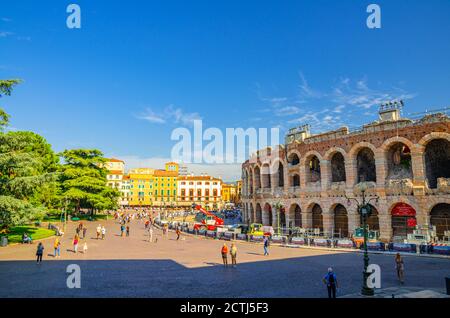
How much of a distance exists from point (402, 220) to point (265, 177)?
2041 centimetres

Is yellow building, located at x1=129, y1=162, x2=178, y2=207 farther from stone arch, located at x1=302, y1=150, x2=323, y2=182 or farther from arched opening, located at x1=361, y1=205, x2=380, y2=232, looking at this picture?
arched opening, located at x1=361, y1=205, x2=380, y2=232

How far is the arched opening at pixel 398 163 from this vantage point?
30078 millimetres

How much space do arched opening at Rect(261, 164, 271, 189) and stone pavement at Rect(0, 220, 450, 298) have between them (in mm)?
21563

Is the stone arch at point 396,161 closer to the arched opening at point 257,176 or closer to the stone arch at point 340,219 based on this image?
the stone arch at point 340,219

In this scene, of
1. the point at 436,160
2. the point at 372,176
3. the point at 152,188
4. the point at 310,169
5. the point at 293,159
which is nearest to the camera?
the point at 436,160

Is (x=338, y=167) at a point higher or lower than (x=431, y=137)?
lower

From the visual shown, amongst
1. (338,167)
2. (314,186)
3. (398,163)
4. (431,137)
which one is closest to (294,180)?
(314,186)

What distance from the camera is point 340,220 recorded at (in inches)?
1364

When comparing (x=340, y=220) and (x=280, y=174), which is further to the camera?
(x=280, y=174)

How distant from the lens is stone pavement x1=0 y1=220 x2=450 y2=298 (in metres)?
12.9

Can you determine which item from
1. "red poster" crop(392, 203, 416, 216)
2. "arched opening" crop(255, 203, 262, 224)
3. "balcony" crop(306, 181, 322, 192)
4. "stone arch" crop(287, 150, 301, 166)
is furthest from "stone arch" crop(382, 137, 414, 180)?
"arched opening" crop(255, 203, 262, 224)

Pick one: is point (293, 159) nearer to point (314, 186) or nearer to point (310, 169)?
point (310, 169)

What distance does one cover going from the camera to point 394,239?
28406mm

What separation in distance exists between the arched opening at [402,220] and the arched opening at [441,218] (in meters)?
1.50
